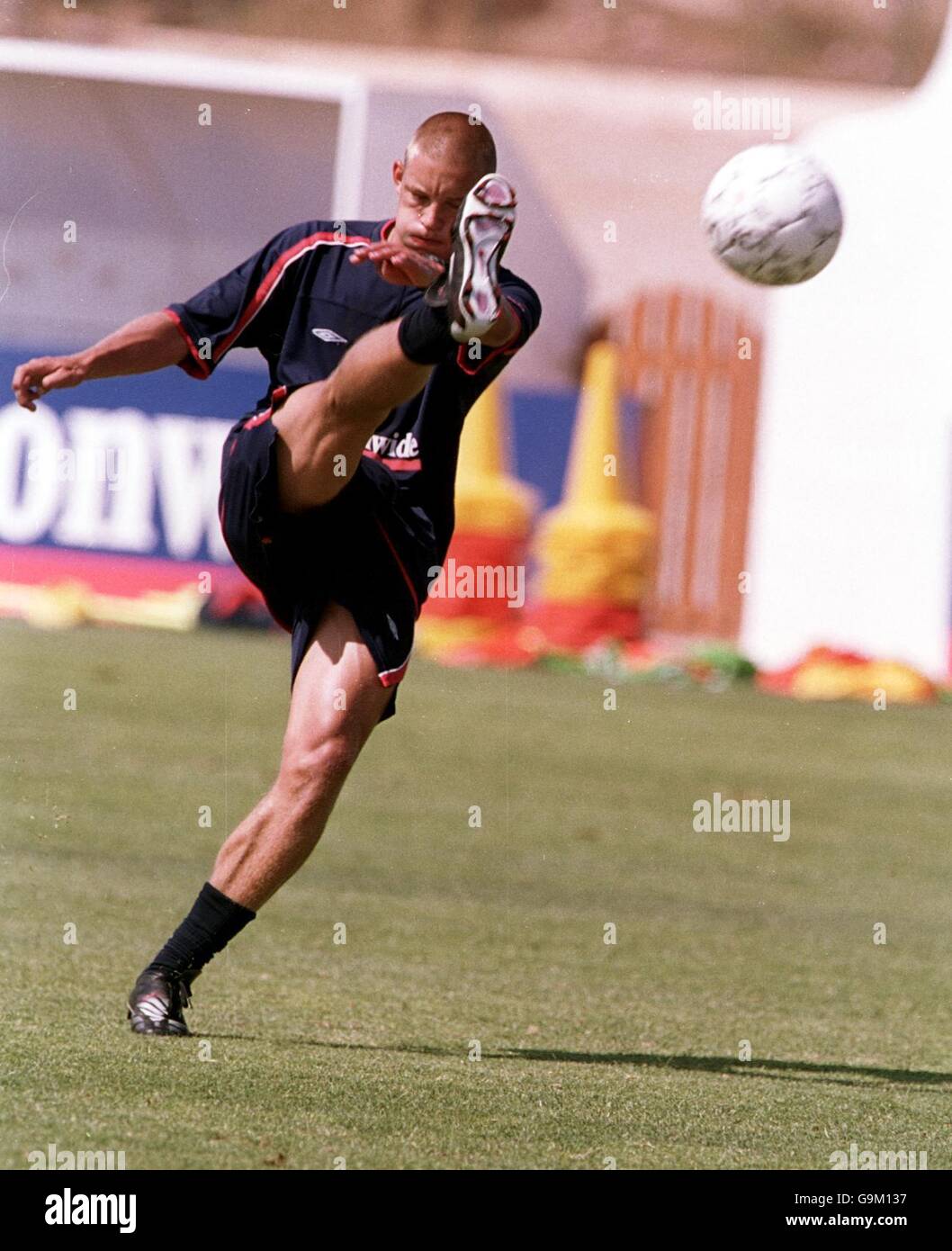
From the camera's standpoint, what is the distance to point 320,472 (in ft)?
14.3

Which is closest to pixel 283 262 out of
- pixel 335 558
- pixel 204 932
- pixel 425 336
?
pixel 335 558

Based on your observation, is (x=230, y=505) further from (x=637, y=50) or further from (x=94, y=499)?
(x=637, y=50)

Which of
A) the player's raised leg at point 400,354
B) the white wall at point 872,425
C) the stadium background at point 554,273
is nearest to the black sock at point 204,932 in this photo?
the player's raised leg at point 400,354

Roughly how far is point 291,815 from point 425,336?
3.97ft

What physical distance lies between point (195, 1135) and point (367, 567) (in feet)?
5.00

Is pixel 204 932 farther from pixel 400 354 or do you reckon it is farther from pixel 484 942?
pixel 484 942

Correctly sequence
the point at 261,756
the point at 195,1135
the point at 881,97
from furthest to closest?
the point at 881,97 → the point at 261,756 → the point at 195,1135

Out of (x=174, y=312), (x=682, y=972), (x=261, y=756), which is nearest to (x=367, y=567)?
(x=174, y=312)

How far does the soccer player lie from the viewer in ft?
14.3

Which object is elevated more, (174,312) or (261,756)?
(174,312)

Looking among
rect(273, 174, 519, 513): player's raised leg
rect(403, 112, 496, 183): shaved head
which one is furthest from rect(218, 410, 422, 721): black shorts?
rect(403, 112, 496, 183): shaved head

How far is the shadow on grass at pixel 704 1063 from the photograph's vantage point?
15.2 ft

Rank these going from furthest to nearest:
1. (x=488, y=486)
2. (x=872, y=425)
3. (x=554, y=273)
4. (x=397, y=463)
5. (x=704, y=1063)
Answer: (x=554, y=273)
(x=872, y=425)
(x=488, y=486)
(x=704, y=1063)
(x=397, y=463)

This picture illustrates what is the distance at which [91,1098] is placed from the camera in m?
3.76
